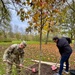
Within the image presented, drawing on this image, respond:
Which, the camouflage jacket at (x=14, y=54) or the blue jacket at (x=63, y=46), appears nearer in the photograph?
the camouflage jacket at (x=14, y=54)

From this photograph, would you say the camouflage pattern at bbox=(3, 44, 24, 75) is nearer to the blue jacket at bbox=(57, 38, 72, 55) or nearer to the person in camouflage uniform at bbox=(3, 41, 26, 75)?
→ the person in camouflage uniform at bbox=(3, 41, 26, 75)

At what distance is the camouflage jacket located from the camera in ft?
24.9

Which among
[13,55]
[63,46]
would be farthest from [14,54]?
[63,46]

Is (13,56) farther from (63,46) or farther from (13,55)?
(63,46)

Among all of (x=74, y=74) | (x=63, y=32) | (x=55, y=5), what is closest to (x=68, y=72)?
(x=74, y=74)

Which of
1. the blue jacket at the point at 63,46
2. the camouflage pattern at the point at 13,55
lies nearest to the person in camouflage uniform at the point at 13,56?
the camouflage pattern at the point at 13,55

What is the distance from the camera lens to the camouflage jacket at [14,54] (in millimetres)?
7591

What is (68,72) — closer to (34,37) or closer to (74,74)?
(74,74)

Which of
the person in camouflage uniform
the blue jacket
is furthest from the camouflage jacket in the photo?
the blue jacket

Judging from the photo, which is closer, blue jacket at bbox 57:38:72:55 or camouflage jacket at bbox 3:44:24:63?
camouflage jacket at bbox 3:44:24:63

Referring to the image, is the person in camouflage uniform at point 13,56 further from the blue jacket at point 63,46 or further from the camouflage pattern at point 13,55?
the blue jacket at point 63,46

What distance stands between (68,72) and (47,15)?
11.0 feet

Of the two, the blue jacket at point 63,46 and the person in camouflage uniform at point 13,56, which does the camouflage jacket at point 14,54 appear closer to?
the person in camouflage uniform at point 13,56

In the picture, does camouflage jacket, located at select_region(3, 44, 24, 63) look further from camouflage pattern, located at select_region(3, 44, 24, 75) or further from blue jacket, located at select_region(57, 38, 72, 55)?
blue jacket, located at select_region(57, 38, 72, 55)
